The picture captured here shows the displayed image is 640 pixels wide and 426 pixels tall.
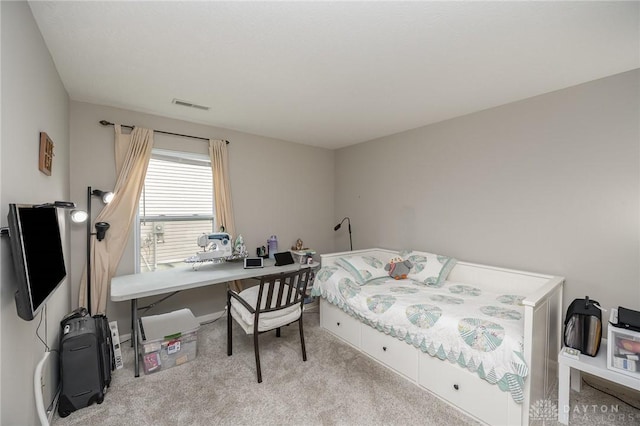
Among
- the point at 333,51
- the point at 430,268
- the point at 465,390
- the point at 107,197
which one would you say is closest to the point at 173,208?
the point at 107,197

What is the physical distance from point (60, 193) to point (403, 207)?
11.5 feet

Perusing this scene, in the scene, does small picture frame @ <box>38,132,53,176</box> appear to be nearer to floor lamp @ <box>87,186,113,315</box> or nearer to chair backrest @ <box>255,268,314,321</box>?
floor lamp @ <box>87,186,113,315</box>

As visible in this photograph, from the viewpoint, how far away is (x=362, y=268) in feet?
9.89

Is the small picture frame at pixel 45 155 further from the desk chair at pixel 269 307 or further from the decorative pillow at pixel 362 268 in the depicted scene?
the decorative pillow at pixel 362 268

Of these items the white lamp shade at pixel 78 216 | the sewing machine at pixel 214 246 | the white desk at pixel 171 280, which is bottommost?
the white desk at pixel 171 280

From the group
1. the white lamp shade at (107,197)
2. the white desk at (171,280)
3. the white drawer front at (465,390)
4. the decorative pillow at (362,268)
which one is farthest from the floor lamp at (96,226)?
the white drawer front at (465,390)

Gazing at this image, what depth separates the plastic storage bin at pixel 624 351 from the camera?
1.56 m

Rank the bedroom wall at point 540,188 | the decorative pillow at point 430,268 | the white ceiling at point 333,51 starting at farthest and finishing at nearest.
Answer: the decorative pillow at point 430,268, the bedroom wall at point 540,188, the white ceiling at point 333,51

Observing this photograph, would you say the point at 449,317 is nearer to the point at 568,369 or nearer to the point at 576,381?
the point at 568,369

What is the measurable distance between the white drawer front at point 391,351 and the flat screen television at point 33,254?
2.27 meters

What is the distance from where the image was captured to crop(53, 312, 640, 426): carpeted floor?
1.77 m

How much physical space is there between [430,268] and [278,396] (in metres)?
1.92

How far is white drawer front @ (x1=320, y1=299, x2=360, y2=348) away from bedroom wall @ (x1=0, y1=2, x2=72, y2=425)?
227 centimetres

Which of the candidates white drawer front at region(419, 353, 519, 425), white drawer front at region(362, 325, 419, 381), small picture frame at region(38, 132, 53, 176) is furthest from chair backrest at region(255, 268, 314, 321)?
small picture frame at region(38, 132, 53, 176)
